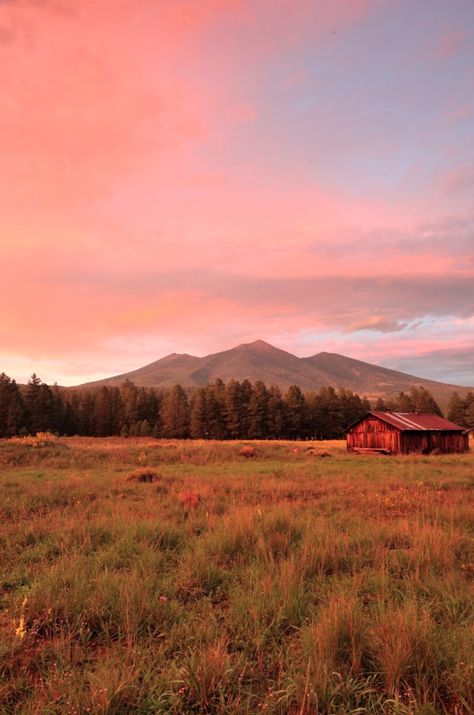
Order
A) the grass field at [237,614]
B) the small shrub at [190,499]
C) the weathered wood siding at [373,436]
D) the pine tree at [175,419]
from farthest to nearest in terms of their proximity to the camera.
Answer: the pine tree at [175,419] < the weathered wood siding at [373,436] < the small shrub at [190,499] < the grass field at [237,614]

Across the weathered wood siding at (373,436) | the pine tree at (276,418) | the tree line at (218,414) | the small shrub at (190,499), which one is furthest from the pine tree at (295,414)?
the small shrub at (190,499)

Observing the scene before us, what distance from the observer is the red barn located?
37375 millimetres

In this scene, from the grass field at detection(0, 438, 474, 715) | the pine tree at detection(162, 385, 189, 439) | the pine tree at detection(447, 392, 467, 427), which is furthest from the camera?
the pine tree at detection(447, 392, 467, 427)

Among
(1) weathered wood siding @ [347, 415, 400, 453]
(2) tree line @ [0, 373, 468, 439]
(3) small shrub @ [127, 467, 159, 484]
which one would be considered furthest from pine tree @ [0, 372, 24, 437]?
(3) small shrub @ [127, 467, 159, 484]

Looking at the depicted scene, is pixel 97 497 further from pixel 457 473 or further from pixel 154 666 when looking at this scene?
pixel 457 473

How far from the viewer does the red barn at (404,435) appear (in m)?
37.4

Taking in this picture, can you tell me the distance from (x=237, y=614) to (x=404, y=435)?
36.9 m

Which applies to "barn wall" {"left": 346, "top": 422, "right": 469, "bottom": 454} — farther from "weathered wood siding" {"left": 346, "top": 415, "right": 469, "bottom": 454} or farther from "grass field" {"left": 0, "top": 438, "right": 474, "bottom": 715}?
"grass field" {"left": 0, "top": 438, "right": 474, "bottom": 715}

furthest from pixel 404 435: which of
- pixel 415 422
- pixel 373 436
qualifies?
pixel 373 436

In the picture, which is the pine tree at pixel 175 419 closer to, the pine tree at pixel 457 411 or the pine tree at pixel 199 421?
the pine tree at pixel 199 421

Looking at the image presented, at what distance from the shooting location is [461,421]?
84.4 metres

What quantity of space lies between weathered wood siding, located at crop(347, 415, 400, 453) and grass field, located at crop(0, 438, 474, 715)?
30.6 m

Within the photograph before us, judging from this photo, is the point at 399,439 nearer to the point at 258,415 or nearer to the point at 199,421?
the point at 258,415

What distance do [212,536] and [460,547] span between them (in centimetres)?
413
